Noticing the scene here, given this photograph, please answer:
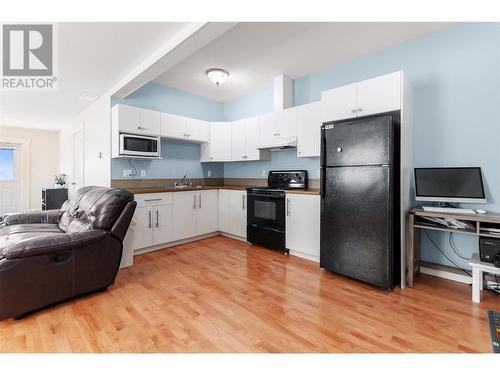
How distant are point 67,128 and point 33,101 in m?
2.07

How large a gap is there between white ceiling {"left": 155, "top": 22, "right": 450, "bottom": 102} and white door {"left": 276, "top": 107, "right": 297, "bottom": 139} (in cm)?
64

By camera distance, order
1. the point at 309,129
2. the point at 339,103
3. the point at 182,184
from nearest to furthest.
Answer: the point at 339,103 → the point at 309,129 → the point at 182,184

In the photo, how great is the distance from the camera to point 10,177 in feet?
20.9

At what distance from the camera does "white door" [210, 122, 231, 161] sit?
448 cm

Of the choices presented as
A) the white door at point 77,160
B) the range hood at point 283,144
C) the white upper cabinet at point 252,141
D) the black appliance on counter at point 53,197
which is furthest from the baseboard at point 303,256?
the black appliance on counter at point 53,197

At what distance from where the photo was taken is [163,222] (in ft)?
11.8

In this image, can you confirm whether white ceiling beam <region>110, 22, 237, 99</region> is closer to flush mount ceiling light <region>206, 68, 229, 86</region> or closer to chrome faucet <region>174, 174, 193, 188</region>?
flush mount ceiling light <region>206, 68, 229, 86</region>

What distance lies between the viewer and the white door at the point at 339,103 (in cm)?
263

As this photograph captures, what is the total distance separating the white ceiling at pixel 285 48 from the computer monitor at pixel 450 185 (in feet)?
5.14

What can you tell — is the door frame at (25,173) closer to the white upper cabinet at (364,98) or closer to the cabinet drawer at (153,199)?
the cabinet drawer at (153,199)

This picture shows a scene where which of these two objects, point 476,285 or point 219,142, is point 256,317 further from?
point 219,142

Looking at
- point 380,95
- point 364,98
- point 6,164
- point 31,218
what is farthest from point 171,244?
point 6,164

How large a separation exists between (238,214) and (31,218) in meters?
2.78
